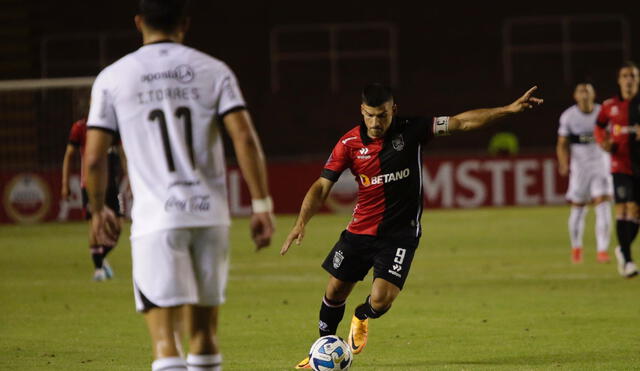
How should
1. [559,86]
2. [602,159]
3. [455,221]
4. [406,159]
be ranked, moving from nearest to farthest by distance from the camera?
[406,159] → [602,159] → [455,221] → [559,86]

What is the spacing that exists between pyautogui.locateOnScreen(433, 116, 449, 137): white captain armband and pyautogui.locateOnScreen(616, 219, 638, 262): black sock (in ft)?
19.5

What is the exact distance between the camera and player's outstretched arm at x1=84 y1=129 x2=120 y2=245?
5090 mm

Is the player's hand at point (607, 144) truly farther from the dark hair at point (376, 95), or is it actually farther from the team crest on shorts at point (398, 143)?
the dark hair at point (376, 95)

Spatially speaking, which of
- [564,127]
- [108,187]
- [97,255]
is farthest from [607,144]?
[97,255]

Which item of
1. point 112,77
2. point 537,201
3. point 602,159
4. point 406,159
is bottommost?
point 537,201

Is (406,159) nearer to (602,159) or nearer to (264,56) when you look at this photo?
(602,159)

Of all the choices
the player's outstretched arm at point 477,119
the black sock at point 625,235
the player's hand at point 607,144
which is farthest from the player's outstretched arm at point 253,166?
the black sock at point 625,235

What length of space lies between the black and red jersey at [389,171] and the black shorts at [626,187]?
5861mm

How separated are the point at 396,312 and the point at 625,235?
3707 mm

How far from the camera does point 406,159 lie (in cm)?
841

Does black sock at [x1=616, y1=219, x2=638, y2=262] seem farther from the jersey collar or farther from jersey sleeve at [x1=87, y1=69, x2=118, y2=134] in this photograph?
jersey sleeve at [x1=87, y1=69, x2=118, y2=134]

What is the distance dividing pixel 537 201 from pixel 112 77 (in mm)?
21238

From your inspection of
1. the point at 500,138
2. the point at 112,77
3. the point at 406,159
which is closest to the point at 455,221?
the point at 500,138

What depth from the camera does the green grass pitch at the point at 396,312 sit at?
8586 mm
